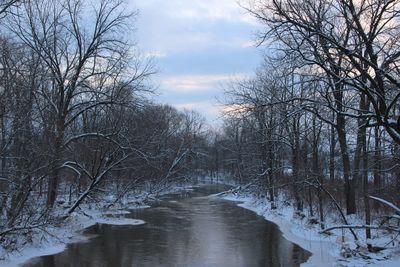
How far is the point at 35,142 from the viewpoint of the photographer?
1579 cm

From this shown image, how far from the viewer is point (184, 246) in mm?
17688

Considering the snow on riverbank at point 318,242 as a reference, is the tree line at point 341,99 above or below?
above

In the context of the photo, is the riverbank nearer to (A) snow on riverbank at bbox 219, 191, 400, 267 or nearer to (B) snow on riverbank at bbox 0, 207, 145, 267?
(B) snow on riverbank at bbox 0, 207, 145, 267

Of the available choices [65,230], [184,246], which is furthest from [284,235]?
[65,230]

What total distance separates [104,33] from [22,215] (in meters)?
13.5

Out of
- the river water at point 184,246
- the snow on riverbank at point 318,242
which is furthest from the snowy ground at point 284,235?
the river water at point 184,246

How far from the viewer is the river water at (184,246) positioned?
14578mm

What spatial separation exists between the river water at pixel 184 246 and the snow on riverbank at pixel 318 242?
523 mm

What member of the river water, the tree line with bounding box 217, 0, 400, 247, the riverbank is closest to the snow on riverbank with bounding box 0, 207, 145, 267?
the riverbank

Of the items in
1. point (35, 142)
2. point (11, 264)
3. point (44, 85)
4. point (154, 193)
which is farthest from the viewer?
point (154, 193)

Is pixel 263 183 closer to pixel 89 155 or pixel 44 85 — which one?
pixel 89 155

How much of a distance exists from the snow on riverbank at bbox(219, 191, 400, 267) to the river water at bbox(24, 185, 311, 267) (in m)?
0.52

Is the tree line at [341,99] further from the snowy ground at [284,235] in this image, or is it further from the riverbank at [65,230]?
the riverbank at [65,230]

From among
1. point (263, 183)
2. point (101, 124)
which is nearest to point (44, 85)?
point (101, 124)
